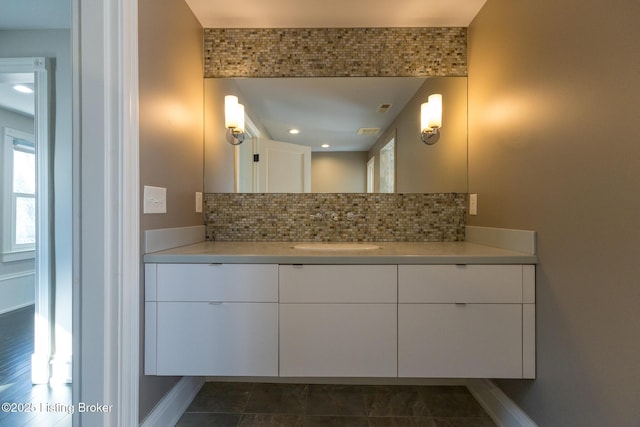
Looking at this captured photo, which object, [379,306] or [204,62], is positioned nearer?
[379,306]

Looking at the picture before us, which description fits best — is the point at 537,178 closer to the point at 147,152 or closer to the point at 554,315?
the point at 554,315

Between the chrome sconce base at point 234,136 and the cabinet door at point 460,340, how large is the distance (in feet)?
4.70

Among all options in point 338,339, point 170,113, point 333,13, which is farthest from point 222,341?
point 333,13

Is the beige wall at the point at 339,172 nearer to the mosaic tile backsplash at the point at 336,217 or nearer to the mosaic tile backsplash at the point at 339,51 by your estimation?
the mosaic tile backsplash at the point at 336,217

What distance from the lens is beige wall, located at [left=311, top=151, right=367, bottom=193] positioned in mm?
1837

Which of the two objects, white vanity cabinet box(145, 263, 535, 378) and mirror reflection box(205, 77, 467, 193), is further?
mirror reflection box(205, 77, 467, 193)

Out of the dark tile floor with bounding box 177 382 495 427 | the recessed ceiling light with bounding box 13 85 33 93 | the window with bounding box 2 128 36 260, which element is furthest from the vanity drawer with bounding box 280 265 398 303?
the recessed ceiling light with bounding box 13 85 33 93

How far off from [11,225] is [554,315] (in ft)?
14.6

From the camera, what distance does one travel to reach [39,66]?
185cm

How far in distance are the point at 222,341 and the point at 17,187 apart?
9.85ft

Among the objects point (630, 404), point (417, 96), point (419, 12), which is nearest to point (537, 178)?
point (630, 404)

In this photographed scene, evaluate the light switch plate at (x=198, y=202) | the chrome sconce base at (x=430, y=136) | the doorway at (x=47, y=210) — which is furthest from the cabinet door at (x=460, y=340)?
the doorway at (x=47, y=210)

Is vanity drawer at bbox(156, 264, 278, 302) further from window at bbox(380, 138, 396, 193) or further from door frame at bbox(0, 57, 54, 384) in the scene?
door frame at bbox(0, 57, 54, 384)

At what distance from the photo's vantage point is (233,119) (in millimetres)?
1832
